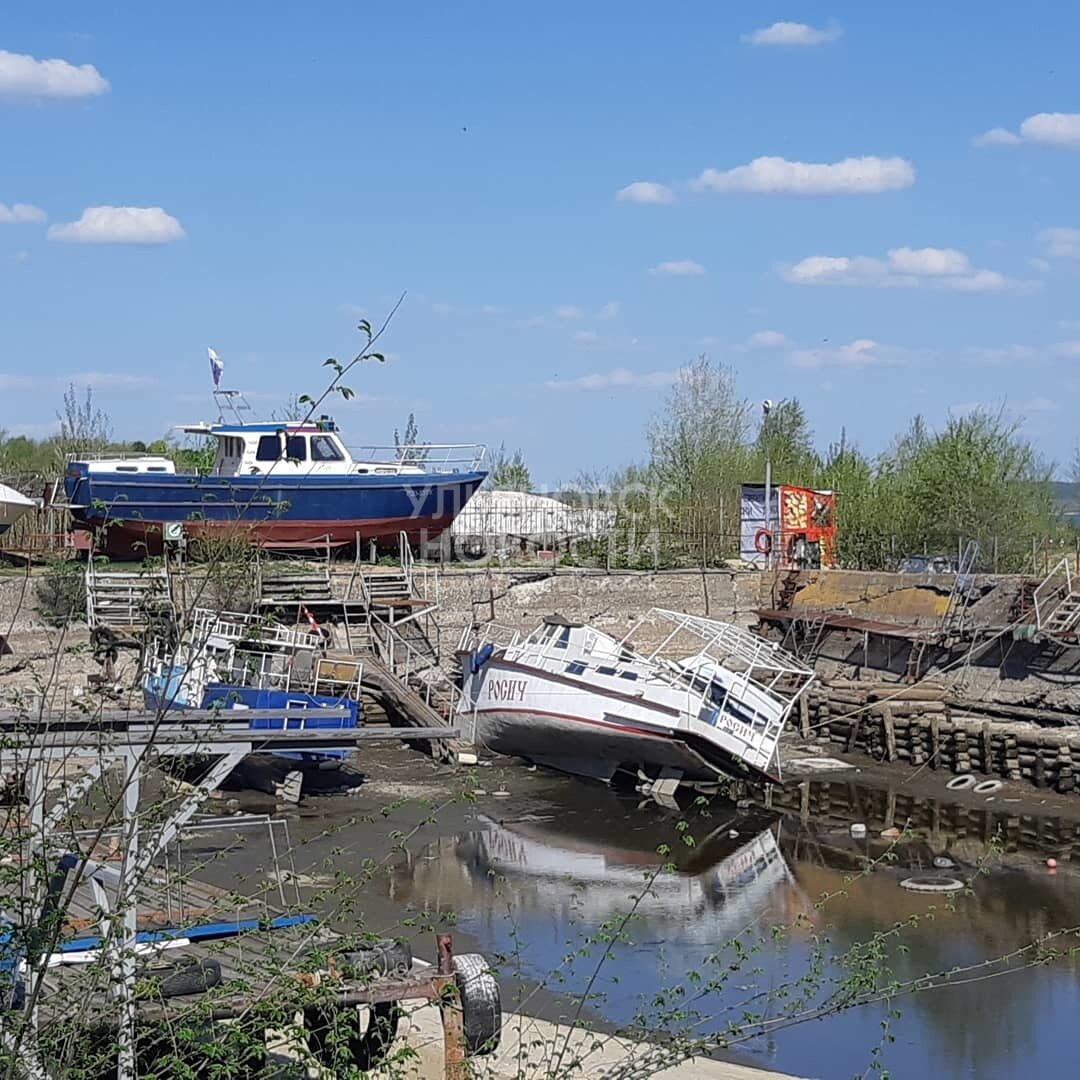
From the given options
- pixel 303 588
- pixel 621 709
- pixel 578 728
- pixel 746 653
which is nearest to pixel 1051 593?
pixel 746 653

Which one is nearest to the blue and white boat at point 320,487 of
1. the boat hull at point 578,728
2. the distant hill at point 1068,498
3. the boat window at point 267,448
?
the boat window at point 267,448

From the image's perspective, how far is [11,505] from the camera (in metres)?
31.0

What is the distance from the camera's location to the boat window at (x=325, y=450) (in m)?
33.5

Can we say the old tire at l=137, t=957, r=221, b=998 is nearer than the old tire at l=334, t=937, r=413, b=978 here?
Yes

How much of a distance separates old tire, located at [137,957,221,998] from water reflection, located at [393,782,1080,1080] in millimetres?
4194

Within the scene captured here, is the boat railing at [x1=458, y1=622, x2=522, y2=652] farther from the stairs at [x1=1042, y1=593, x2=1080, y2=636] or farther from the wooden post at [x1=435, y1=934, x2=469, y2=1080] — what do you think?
the wooden post at [x1=435, y1=934, x2=469, y2=1080]

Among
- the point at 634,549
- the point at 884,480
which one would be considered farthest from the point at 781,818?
the point at 884,480

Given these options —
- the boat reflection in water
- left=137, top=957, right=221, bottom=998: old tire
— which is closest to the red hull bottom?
the boat reflection in water

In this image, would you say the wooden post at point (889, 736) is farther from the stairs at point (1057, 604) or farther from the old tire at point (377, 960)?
the old tire at point (377, 960)

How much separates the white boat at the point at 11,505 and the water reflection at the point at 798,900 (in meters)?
14.4

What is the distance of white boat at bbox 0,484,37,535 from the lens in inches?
1217

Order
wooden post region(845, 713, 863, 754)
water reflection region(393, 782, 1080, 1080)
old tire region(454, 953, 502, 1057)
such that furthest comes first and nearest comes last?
wooden post region(845, 713, 863, 754) → water reflection region(393, 782, 1080, 1080) → old tire region(454, 953, 502, 1057)

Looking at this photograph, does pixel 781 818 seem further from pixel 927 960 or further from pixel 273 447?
pixel 273 447

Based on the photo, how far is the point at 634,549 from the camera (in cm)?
3662
